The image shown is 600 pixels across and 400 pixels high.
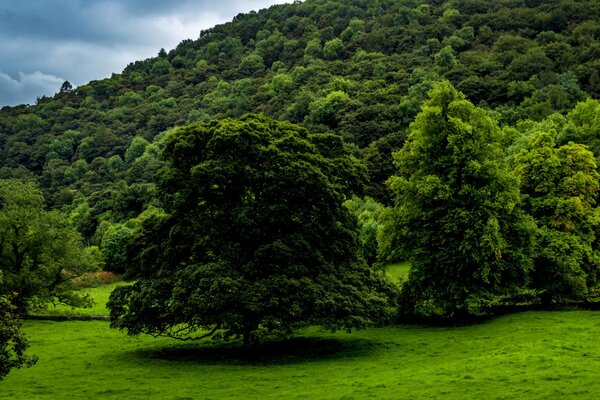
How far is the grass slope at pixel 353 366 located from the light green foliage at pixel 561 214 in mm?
2806

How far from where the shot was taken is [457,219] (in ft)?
135

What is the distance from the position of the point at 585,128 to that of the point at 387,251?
134 feet

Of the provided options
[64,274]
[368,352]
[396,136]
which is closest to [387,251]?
[368,352]

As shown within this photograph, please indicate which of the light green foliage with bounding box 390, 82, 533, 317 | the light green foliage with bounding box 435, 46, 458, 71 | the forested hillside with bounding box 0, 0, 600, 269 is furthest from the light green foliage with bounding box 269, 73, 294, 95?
the light green foliage with bounding box 390, 82, 533, 317

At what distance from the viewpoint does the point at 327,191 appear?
3625 centimetres

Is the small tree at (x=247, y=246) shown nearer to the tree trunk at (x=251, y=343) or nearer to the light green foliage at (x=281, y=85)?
the tree trunk at (x=251, y=343)

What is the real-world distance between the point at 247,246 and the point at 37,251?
2975cm

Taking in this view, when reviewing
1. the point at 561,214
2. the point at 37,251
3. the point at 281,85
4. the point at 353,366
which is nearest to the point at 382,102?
the point at 281,85

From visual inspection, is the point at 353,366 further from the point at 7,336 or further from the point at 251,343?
the point at 7,336

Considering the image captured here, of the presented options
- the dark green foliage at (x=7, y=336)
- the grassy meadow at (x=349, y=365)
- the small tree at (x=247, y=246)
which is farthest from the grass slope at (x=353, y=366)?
the dark green foliage at (x=7, y=336)

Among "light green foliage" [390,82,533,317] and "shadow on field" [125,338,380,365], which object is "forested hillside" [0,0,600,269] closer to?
"light green foliage" [390,82,533,317]

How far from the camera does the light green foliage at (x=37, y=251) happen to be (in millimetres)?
54938

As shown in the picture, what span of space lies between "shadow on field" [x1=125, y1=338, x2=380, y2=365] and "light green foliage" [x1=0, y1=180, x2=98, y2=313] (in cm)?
2046

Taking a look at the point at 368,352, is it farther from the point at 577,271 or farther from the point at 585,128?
the point at 585,128
